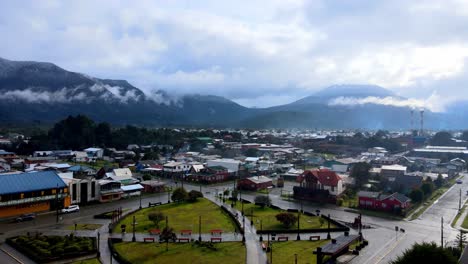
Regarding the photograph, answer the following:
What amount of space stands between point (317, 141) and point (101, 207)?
81.1m

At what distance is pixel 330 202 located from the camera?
4116cm

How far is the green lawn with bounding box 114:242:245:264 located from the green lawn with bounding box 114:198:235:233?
3795 millimetres

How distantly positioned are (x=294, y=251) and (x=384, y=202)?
17.4 meters

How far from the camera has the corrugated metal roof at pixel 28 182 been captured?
33938 millimetres

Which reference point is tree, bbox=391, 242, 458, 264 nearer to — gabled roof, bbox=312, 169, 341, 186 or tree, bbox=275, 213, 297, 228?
tree, bbox=275, 213, 297, 228

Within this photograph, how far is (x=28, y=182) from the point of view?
3544 centimetres

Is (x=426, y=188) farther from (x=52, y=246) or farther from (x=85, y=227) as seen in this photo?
(x=52, y=246)

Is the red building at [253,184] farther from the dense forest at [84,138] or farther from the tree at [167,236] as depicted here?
the dense forest at [84,138]

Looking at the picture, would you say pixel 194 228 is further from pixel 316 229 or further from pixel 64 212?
pixel 64 212

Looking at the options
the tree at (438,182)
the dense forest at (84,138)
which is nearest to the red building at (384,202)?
the tree at (438,182)

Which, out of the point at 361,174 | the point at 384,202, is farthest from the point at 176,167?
the point at 384,202

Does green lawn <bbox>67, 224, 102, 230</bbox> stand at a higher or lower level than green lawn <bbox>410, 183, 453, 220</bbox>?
lower

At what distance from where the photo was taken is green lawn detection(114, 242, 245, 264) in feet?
73.4

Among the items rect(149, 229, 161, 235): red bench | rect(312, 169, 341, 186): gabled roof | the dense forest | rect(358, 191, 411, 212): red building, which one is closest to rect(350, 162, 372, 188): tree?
rect(312, 169, 341, 186): gabled roof
